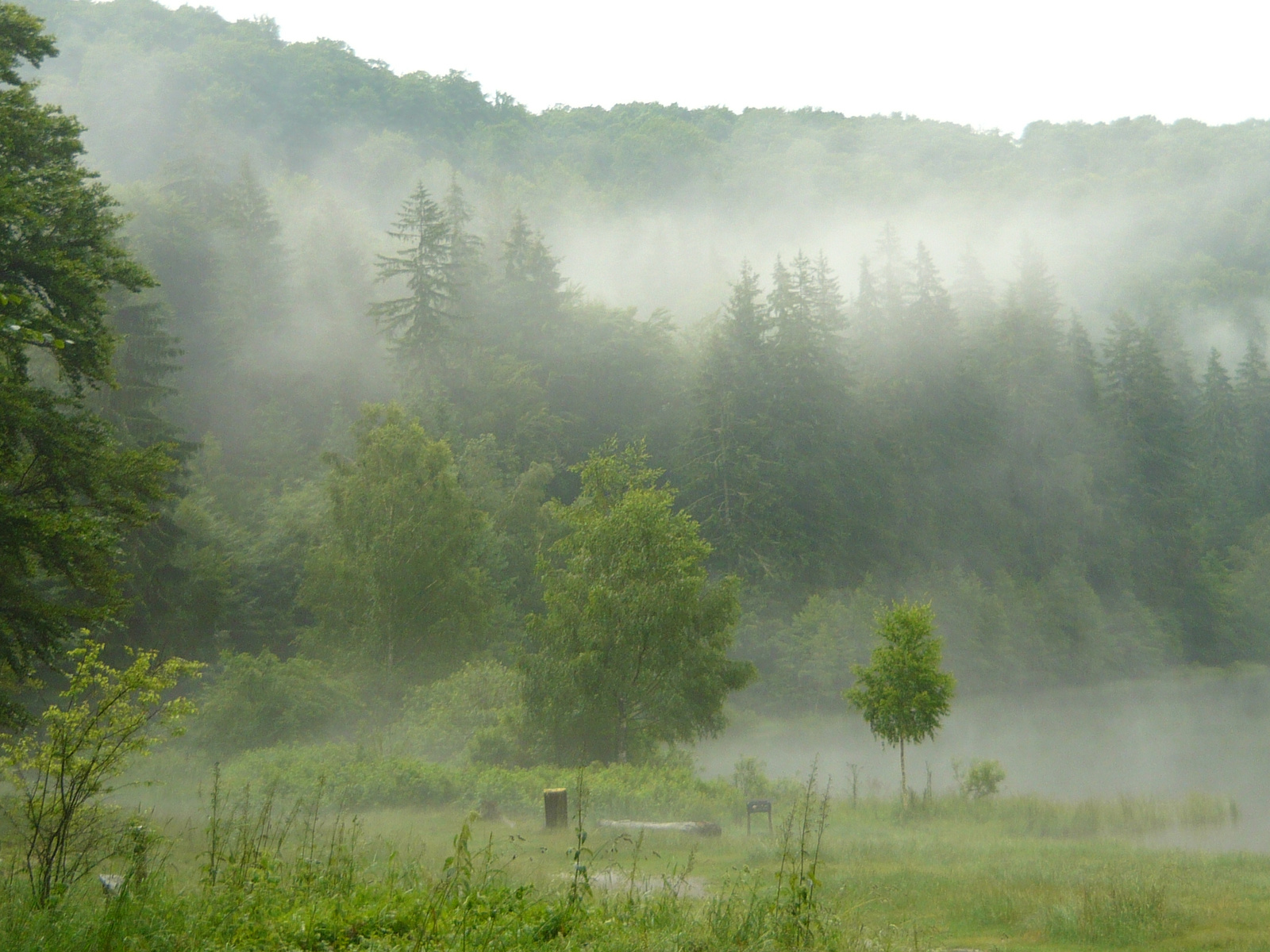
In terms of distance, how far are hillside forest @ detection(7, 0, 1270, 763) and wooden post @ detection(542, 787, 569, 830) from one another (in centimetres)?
802

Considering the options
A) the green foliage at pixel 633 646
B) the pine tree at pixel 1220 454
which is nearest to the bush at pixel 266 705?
the green foliage at pixel 633 646

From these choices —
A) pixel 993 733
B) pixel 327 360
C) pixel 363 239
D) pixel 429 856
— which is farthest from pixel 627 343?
pixel 429 856

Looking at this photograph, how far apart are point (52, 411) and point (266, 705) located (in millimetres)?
18652

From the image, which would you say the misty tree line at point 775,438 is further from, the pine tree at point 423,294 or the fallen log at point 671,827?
the fallen log at point 671,827

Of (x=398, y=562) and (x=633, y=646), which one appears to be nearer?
(x=633, y=646)

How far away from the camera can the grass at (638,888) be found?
249 inches

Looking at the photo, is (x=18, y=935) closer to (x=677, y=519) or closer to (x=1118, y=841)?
(x=1118, y=841)

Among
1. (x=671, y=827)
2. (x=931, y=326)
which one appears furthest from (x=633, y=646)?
(x=931, y=326)

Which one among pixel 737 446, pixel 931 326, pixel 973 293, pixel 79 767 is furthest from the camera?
pixel 973 293

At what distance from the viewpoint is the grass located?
6.34 metres

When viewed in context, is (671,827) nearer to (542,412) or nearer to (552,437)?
(542,412)

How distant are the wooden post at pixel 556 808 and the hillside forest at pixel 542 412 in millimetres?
8019

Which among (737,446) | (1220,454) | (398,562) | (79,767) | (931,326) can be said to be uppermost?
(931,326)

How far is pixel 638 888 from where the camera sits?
35.8 ft
